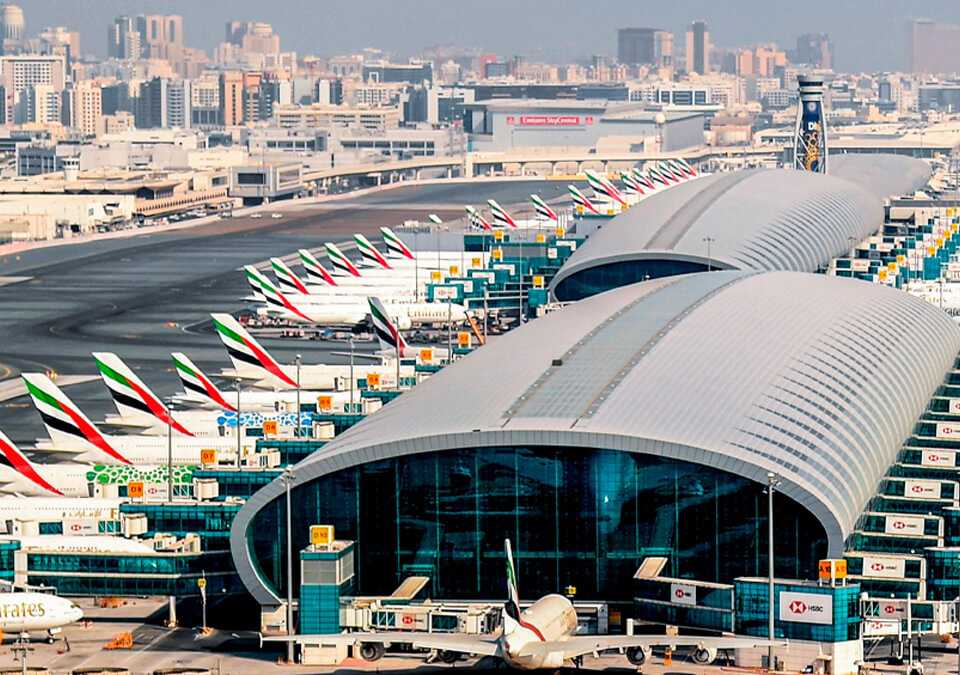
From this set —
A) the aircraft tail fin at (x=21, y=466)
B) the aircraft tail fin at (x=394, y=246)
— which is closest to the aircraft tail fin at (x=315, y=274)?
the aircraft tail fin at (x=394, y=246)

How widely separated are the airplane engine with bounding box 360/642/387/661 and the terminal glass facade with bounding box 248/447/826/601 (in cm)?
410

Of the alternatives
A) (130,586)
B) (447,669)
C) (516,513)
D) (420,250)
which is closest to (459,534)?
(516,513)

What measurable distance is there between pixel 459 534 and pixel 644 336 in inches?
605

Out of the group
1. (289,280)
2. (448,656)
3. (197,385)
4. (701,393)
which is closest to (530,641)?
(448,656)

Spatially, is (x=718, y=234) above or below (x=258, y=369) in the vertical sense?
above

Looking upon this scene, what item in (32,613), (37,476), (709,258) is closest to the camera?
(32,613)

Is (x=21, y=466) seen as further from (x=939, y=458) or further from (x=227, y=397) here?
(x=939, y=458)

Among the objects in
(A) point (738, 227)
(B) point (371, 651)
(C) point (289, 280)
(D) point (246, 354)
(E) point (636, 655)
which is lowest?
(B) point (371, 651)

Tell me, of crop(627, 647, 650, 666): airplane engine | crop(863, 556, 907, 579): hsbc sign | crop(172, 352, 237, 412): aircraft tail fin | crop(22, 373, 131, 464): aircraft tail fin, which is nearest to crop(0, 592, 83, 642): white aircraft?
crop(627, 647, 650, 666): airplane engine

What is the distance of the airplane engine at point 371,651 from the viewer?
6210 centimetres

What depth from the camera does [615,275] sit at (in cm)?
→ 14188

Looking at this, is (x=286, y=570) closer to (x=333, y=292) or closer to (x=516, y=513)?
→ (x=516, y=513)

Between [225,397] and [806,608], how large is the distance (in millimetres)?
52416

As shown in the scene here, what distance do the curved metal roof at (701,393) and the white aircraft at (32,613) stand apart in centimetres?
551
